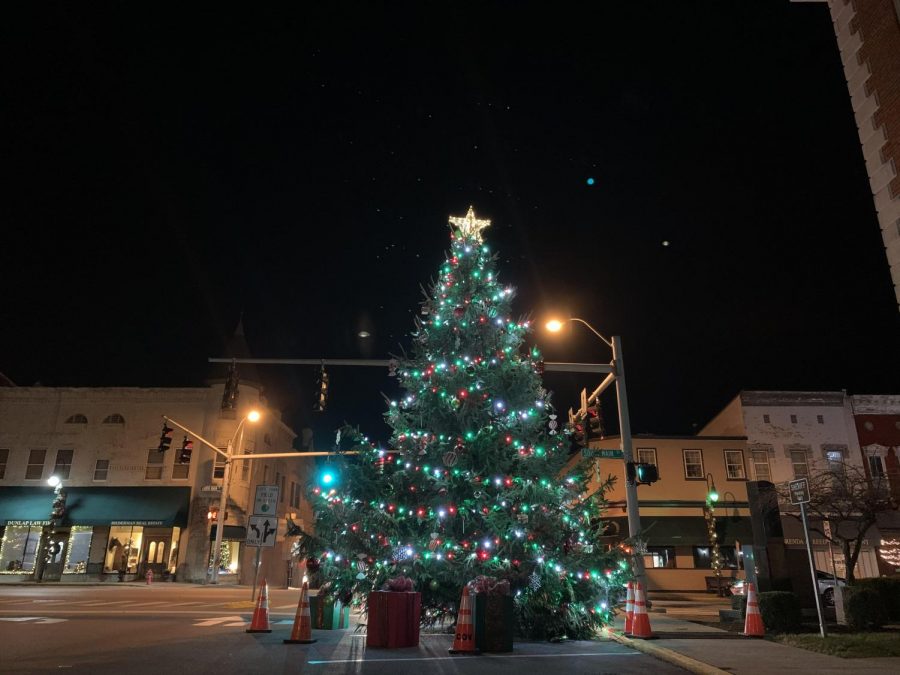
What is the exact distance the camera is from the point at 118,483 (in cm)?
3697

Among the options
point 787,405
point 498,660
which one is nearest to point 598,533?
point 498,660

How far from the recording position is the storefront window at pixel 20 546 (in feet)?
118

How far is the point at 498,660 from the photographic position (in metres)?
9.12

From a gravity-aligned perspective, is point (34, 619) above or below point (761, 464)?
below

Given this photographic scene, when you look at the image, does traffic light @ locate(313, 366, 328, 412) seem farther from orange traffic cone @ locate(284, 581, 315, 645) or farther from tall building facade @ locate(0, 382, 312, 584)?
tall building facade @ locate(0, 382, 312, 584)

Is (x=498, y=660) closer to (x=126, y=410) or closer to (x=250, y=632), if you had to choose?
(x=250, y=632)

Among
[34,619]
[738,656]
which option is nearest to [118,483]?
[34,619]

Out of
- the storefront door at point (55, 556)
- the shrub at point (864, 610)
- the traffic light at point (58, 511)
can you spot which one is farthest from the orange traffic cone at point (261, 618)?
the storefront door at point (55, 556)

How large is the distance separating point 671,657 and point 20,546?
1514 inches

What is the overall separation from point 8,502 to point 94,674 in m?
34.5

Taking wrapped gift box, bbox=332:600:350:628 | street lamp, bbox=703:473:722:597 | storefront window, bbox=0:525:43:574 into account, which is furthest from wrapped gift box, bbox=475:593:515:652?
storefront window, bbox=0:525:43:574

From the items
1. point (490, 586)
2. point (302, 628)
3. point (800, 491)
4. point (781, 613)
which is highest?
point (800, 491)

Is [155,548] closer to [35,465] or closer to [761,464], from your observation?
[35,465]

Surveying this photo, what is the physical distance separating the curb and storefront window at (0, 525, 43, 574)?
3567 centimetres
